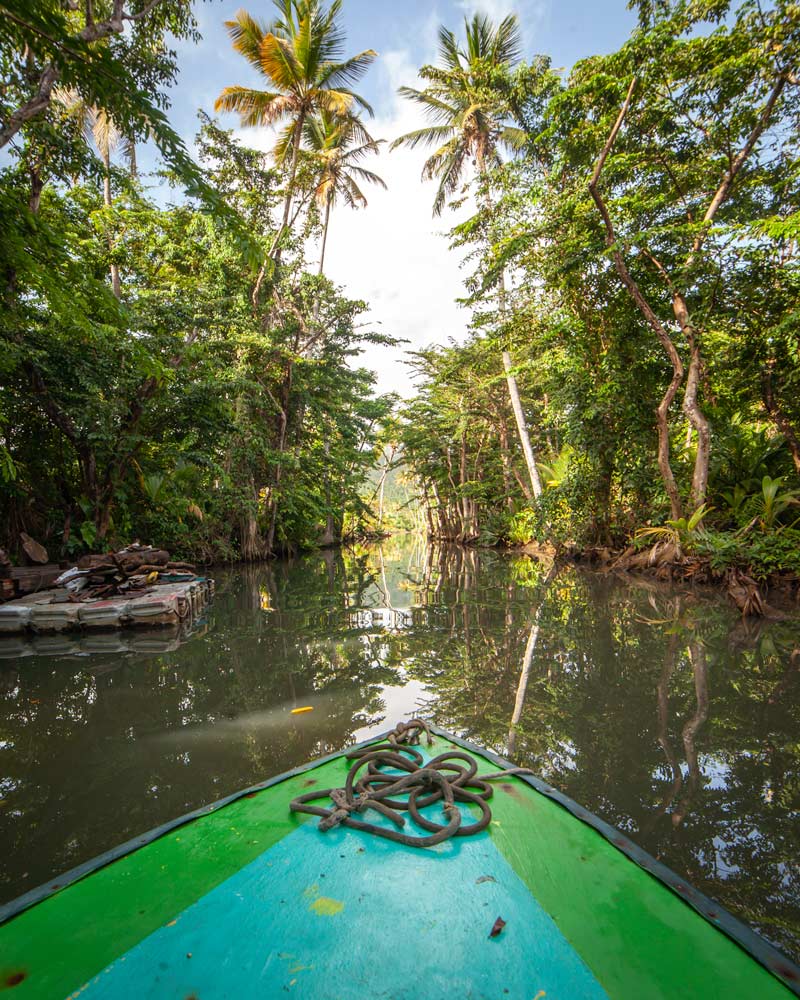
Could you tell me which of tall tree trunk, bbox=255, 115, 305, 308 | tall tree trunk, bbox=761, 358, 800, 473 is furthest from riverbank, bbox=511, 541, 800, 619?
tall tree trunk, bbox=255, 115, 305, 308

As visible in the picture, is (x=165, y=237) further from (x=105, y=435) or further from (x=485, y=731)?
(x=485, y=731)

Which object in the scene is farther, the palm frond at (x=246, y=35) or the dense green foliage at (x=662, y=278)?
the palm frond at (x=246, y=35)

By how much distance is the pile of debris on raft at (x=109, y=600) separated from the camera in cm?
539

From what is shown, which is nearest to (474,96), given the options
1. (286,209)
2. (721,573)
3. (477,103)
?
(477,103)

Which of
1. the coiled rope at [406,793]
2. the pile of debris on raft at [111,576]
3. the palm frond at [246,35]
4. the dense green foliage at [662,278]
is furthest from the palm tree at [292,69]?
the coiled rope at [406,793]

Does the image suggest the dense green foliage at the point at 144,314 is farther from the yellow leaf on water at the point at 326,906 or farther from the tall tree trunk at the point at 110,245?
the yellow leaf on water at the point at 326,906

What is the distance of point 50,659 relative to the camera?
4.50m

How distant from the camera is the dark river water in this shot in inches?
74.3

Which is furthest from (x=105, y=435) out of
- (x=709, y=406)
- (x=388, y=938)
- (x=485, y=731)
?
(x=709, y=406)

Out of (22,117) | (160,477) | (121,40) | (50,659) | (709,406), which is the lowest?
(50,659)

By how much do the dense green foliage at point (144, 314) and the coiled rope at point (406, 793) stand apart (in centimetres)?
304

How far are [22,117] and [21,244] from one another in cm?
380

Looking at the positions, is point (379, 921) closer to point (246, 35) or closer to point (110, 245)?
point (110, 245)

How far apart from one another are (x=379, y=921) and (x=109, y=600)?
612 cm
